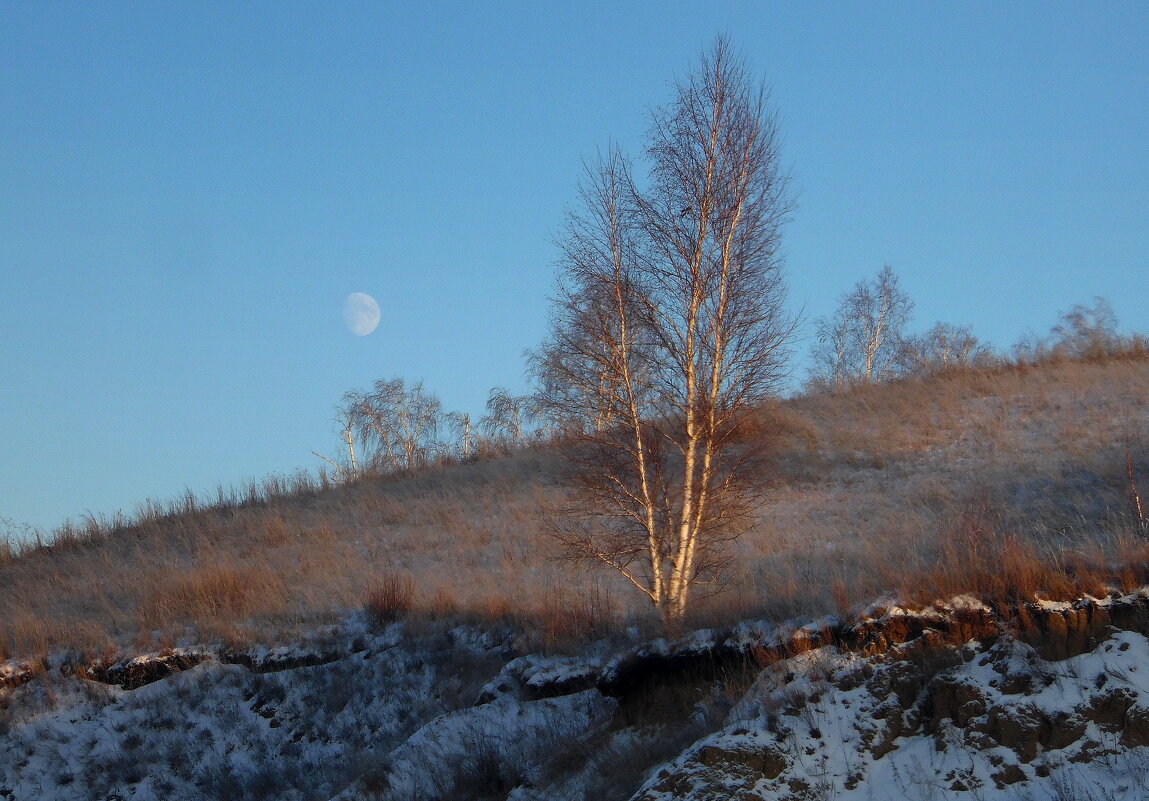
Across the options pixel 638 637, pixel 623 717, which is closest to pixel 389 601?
pixel 638 637

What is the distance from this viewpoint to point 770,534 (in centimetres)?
1764

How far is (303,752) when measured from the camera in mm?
12641

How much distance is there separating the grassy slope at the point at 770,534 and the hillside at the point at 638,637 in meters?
0.09

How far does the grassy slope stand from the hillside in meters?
0.09

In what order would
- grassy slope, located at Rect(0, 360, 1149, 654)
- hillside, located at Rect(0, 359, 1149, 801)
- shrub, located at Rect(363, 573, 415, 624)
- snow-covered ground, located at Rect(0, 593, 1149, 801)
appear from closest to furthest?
snow-covered ground, located at Rect(0, 593, 1149, 801)
hillside, located at Rect(0, 359, 1149, 801)
grassy slope, located at Rect(0, 360, 1149, 654)
shrub, located at Rect(363, 573, 415, 624)

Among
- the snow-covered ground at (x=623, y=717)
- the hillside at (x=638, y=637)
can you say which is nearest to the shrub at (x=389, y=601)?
the hillside at (x=638, y=637)

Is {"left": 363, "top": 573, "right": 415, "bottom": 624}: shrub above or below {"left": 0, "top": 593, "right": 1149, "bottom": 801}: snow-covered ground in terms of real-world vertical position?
above

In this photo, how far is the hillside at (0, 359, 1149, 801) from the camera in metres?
7.21

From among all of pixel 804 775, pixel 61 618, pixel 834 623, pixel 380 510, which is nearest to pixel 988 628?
pixel 834 623

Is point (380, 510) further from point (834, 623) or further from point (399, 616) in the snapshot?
point (834, 623)

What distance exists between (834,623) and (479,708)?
4.81 meters

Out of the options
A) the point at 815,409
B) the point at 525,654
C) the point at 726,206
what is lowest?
the point at 525,654

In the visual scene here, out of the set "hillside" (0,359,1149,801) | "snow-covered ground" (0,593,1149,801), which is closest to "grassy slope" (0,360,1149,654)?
"hillside" (0,359,1149,801)

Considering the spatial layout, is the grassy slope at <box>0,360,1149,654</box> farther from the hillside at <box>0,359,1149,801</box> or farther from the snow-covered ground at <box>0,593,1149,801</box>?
the snow-covered ground at <box>0,593,1149,801</box>
